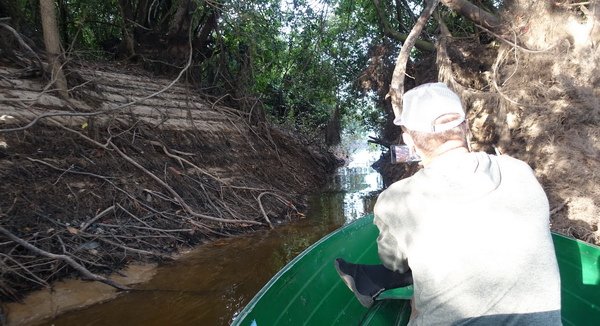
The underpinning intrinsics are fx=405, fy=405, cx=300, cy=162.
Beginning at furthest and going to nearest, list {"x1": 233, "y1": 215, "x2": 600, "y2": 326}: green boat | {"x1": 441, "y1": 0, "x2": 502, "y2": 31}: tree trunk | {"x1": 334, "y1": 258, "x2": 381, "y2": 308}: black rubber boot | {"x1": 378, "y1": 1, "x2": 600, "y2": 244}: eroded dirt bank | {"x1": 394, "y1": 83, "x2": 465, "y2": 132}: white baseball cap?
{"x1": 441, "y1": 0, "x2": 502, "y2": 31}: tree trunk
{"x1": 378, "y1": 1, "x2": 600, "y2": 244}: eroded dirt bank
{"x1": 233, "y1": 215, "x2": 600, "y2": 326}: green boat
{"x1": 334, "y1": 258, "x2": 381, "y2": 308}: black rubber boot
{"x1": 394, "y1": 83, "x2": 465, "y2": 132}: white baseball cap

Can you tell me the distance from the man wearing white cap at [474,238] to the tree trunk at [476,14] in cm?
553

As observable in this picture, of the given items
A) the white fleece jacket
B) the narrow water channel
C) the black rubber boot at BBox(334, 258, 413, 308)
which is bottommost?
the narrow water channel

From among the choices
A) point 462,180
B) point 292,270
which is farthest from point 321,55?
point 462,180

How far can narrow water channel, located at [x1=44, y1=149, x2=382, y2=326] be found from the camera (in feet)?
10.4

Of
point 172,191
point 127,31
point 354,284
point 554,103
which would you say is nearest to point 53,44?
point 172,191

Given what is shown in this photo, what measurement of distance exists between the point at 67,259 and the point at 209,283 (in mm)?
1222

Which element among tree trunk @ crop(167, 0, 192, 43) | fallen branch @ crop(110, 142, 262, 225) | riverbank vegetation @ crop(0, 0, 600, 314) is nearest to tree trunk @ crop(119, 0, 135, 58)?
riverbank vegetation @ crop(0, 0, 600, 314)

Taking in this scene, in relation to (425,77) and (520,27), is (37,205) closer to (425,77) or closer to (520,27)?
(520,27)

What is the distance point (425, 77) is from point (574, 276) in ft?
22.1

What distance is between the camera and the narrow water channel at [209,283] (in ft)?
10.4

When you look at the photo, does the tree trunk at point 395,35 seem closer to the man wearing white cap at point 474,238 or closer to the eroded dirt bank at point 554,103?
the eroded dirt bank at point 554,103

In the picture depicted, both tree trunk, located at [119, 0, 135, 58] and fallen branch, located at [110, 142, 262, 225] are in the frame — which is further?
tree trunk, located at [119, 0, 135, 58]

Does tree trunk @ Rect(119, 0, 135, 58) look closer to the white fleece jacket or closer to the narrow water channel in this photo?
the narrow water channel

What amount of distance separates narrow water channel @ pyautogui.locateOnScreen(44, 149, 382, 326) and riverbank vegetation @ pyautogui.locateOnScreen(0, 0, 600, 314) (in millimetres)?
289
